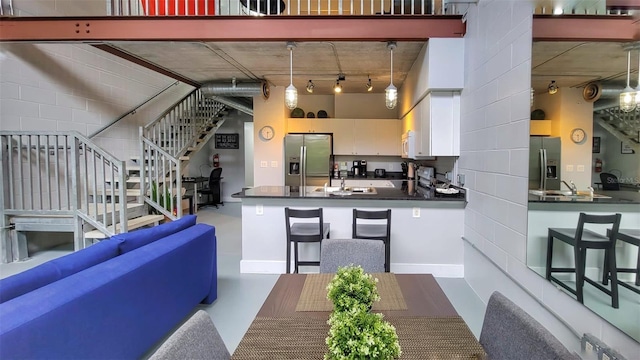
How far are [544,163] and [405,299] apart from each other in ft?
4.47

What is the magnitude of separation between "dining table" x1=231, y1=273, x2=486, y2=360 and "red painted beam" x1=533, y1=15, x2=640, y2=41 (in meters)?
1.51

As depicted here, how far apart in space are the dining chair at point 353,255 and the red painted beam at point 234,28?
260cm

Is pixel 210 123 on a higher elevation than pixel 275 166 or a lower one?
higher

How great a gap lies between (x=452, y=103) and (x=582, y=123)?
6.41 feet

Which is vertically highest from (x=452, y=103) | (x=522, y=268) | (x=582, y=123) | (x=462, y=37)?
(x=462, y=37)

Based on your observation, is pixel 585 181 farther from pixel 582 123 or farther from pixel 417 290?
pixel 417 290

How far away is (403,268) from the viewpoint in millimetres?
3660

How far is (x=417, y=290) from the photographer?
5.20 feet

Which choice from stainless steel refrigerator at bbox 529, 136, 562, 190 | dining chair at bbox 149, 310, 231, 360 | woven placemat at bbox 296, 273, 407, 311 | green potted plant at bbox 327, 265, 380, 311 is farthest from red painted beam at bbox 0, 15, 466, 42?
dining chair at bbox 149, 310, 231, 360

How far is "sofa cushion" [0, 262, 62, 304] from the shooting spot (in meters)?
1.45

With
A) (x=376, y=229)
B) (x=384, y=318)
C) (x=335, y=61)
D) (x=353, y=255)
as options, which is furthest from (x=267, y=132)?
(x=384, y=318)

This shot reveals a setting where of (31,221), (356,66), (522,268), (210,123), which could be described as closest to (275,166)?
(210,123)

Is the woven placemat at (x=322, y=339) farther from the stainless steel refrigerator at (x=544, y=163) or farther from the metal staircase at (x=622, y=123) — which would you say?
the stainless steel refrigerator at (x=544, y=163)

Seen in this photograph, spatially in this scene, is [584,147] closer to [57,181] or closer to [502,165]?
[502,165]
